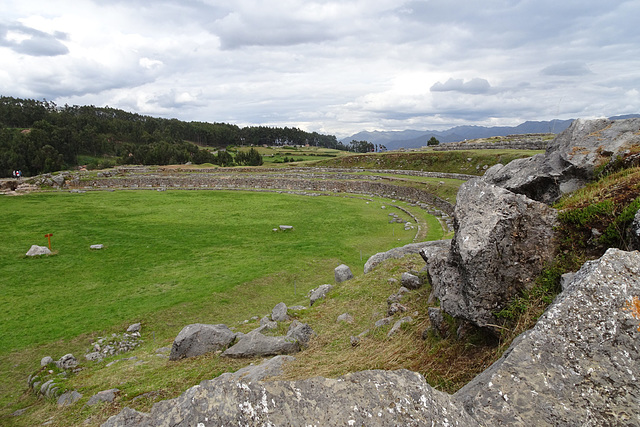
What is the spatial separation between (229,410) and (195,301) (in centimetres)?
1478

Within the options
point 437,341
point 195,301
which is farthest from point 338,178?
point 437,341

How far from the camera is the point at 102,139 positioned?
119 metres

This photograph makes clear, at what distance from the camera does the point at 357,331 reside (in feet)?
30.6

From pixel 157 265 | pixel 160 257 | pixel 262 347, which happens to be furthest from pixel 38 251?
pixel 262 347

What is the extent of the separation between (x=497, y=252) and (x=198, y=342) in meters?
8.14

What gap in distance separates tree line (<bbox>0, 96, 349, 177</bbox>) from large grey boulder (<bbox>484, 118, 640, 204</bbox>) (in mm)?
91586

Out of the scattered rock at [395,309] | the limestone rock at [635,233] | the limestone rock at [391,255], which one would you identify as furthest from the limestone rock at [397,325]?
the limestone rock at [391,255]

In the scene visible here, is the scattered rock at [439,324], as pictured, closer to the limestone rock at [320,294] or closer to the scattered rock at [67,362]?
the limestone rock at [320,294]

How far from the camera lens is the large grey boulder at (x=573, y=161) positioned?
9.19 meters

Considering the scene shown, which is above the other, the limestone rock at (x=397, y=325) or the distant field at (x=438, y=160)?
the distant field at (x=438, y=160)

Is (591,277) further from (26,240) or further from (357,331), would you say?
(26,240)

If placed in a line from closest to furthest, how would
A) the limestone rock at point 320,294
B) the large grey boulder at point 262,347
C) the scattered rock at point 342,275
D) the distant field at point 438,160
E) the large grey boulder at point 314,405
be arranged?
1. the large grey boulder at point 314,405
2. the large grey boulder at point 262,347
3. the limestone rock at point 320,294
4. the scattered rock at point 342,275
5. the distant field at point 438,160

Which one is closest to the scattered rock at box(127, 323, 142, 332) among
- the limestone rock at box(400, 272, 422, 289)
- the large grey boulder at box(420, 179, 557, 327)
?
the limestone rock at box(400, 272, 422, 289)

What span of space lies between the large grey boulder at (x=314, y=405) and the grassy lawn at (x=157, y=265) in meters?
5.93
